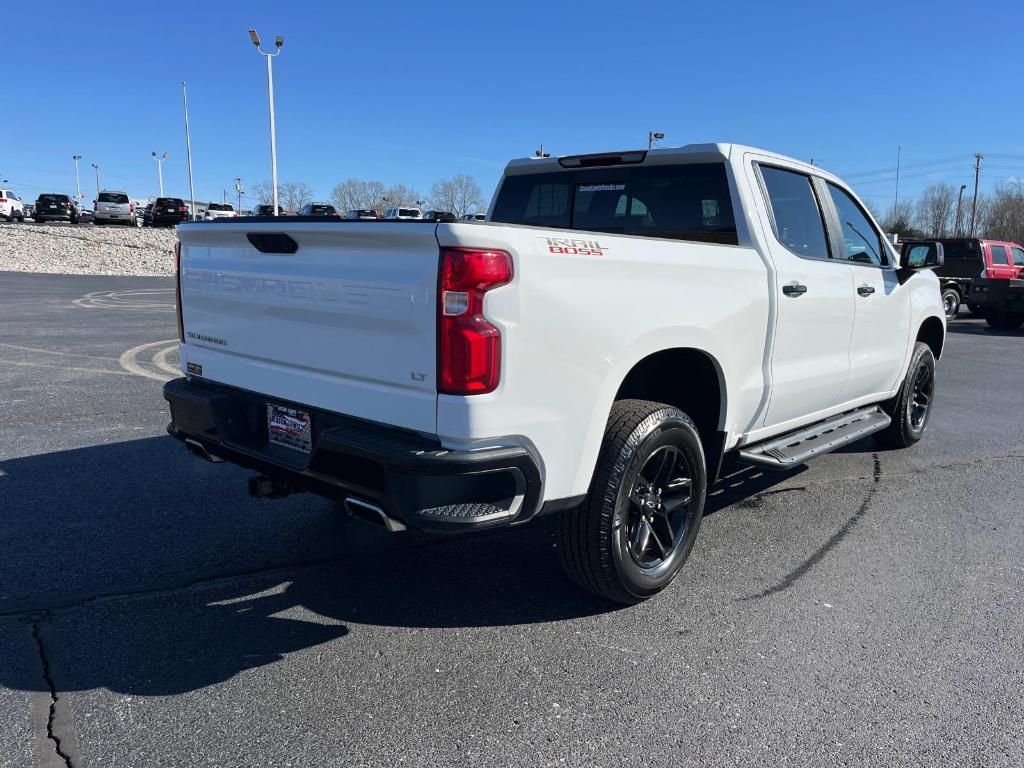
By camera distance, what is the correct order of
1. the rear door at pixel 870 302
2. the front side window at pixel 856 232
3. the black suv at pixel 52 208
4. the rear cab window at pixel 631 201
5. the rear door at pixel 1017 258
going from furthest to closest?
the black suv at pixel 52 208
the rear door at pixel 1017 258
the front side window at pixel 856 232
the rear door at pixel 870 302
the rear cab window at pixel 631 201

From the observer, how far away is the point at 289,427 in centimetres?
333

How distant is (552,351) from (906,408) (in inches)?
178

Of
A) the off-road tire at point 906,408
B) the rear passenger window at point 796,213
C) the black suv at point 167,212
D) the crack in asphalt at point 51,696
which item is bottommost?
the crack in asphalt at point 51,696

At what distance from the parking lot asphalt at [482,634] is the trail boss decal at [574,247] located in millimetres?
1571

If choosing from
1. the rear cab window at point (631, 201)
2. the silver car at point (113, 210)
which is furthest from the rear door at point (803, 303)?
the silver car at point (113, 210)

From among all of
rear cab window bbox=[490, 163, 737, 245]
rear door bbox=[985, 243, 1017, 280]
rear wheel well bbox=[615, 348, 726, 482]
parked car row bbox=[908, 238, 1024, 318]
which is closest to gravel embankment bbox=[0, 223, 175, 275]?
parked car row bbox=[908, 238, 1024, 318]

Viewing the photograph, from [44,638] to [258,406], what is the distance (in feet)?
4.02

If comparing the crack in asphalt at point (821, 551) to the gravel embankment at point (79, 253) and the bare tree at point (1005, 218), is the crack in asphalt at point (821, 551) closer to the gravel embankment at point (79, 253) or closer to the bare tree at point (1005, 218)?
the gravel embankment at point (79, 253)

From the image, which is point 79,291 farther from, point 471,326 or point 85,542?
point 471,326

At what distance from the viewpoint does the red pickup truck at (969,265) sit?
65.6ft

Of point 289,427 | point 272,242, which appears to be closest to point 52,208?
point 272,242

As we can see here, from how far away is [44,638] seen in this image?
10.3ft

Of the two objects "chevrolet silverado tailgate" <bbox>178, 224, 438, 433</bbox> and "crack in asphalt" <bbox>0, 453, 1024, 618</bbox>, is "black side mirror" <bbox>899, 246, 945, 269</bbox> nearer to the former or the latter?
"crack in asphalt" <bbox>0, 453, 1024, 618</bbox>

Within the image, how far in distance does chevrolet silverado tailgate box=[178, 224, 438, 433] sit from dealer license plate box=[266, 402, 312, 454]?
0.06 m
